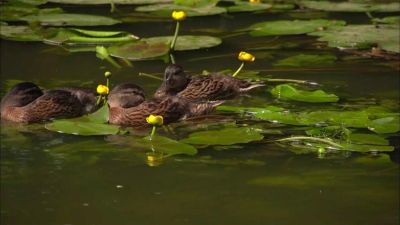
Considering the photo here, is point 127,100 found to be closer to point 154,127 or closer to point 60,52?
point 154,127

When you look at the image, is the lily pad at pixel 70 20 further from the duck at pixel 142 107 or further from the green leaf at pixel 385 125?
the green leaf at pixel 385 125

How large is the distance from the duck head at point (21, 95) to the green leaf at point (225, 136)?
1.10 meters

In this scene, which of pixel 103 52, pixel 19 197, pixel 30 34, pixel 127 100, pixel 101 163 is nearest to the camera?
pixel 19 197

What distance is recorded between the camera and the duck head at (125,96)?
5797 millimetres

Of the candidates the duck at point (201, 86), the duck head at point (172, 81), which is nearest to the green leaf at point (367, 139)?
the duck at point (201, 86)

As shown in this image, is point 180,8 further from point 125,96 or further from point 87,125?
point 87,125

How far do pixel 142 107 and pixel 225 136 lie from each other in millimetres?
684

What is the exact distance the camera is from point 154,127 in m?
5.28

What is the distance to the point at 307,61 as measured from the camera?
6969 mm

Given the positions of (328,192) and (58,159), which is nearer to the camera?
(328,192)

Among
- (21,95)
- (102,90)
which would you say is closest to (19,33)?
(21,95)

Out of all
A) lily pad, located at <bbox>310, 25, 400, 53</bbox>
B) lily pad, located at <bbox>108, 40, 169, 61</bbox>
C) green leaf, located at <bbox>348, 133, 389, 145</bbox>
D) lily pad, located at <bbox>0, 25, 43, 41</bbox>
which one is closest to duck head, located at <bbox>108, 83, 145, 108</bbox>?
lily pad, located at <bbox>108, 40, 169, 61</bbox>

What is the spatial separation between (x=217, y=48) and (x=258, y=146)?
2351 millimetres

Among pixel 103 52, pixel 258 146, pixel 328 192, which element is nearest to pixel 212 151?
pixel 258 146
